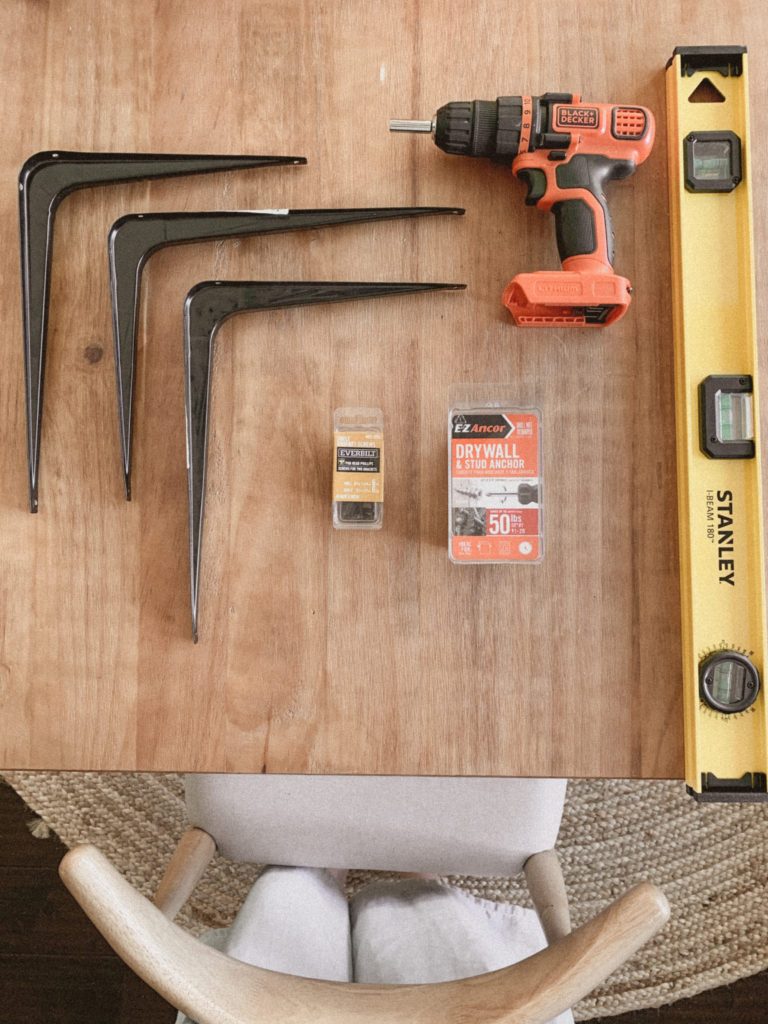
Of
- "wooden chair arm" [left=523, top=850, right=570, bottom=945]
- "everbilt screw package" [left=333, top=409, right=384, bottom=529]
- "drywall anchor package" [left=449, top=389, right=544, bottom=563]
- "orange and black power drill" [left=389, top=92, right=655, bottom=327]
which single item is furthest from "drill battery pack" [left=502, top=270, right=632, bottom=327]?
"wooden chair arm" [left=523, top=850, right=570, bottom=945]

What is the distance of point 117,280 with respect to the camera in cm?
96

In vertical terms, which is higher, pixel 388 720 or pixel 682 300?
pixel 682 300

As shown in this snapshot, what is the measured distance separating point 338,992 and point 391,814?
13.4 inches

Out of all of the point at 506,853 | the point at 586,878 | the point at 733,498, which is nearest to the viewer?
the point at 733,498

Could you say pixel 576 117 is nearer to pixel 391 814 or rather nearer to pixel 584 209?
pixel 584 209

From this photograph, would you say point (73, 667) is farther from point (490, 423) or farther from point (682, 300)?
point (682, 300)

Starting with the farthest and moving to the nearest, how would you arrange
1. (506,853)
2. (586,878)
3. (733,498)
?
(586,878) < (506,853) < (733,498)

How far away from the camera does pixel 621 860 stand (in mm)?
1435

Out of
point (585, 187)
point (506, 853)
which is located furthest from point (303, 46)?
point (506, 853)

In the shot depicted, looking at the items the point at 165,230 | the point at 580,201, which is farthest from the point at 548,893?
the point at 165,230

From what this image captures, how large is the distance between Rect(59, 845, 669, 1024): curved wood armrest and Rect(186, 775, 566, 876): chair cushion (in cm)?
33

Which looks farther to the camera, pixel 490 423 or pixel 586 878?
pixel 586 878

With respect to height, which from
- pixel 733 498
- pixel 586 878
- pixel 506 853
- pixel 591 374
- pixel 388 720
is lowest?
pixel 586 878

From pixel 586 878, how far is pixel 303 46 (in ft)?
4.54
